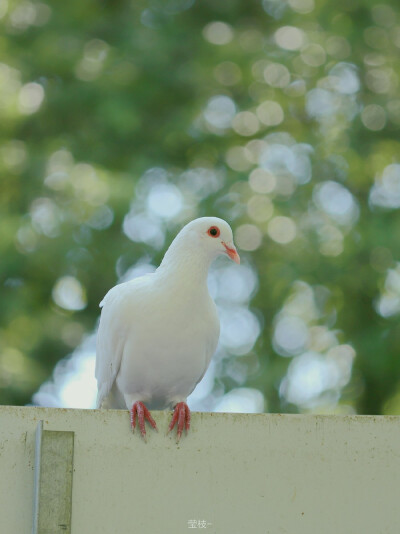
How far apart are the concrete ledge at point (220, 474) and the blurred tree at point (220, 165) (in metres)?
5.32

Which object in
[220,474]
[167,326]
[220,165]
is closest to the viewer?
[220,474]

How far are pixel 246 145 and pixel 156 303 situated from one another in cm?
639

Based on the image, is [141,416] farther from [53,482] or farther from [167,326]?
[167,326]

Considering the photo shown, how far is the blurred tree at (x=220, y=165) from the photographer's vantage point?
898 cm

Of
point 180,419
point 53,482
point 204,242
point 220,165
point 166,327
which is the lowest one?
point 53,482

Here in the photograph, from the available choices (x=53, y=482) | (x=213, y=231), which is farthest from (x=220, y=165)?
(x=53, y=482)

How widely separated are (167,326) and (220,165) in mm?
6179

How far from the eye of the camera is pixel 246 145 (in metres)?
10.2

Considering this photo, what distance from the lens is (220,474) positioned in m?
3.29

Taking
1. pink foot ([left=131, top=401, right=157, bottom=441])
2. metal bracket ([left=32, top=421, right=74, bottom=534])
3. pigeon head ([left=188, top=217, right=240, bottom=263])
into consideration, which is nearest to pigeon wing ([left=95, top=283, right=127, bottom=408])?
pigeon head ([left=188, top=217, right=240, bottom=263])

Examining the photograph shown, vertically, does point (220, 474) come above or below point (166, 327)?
below

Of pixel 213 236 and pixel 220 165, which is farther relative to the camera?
pixel 220 165

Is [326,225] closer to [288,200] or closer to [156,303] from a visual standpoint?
[288,200]

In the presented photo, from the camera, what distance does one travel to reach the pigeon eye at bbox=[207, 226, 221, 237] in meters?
4.26
